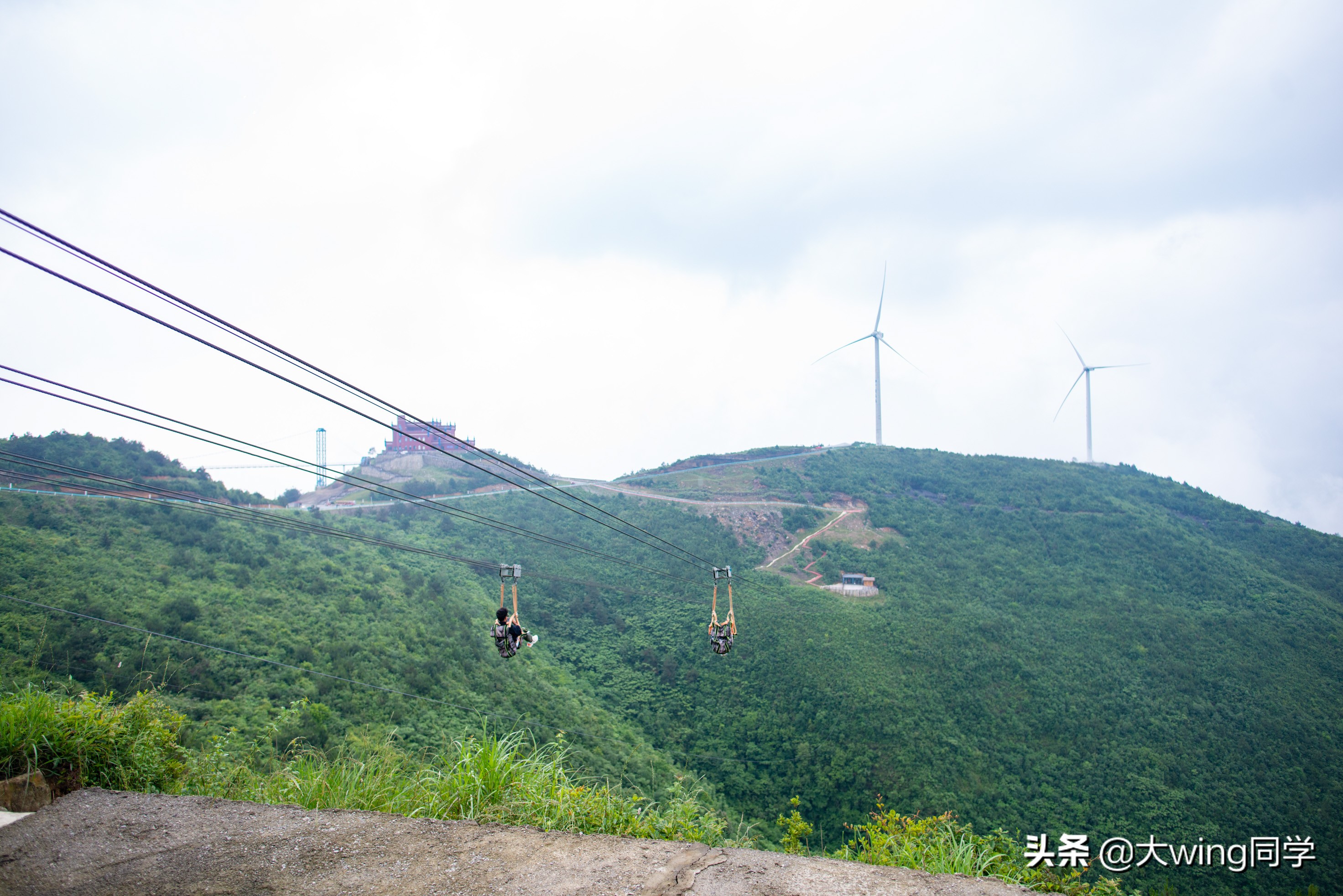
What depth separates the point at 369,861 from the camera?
4.40 meters

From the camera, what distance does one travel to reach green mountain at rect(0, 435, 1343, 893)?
19.2 m

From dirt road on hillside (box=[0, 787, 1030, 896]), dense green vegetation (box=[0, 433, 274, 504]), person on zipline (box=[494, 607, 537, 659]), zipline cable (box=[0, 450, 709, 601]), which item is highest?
dense green vegetation (box=[0, 433, 274, 504])

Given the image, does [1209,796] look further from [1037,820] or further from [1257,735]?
[1037,820]

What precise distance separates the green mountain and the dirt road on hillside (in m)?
11.9

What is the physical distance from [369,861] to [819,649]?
2939 centimetres

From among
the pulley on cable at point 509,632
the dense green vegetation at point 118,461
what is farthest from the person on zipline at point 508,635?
the dense green vegetation at point 118,461

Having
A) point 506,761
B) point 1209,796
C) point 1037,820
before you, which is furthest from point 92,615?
point 1209,796

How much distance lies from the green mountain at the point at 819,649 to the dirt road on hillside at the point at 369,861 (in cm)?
1192

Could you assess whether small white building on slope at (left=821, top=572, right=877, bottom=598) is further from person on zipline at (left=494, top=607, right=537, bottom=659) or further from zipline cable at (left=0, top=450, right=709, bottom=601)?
person on zipline at (left=494, top=607, right=537, bottom=659)

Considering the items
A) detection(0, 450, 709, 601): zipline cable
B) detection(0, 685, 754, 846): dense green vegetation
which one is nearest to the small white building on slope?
detection(0, 450, 709, 601): zipline cable

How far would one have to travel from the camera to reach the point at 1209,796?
2695cm

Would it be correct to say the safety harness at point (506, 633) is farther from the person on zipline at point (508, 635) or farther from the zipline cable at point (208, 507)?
the zipline cable at point (208, 507)

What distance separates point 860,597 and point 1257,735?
60.6ft

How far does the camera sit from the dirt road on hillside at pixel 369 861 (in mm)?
4121
